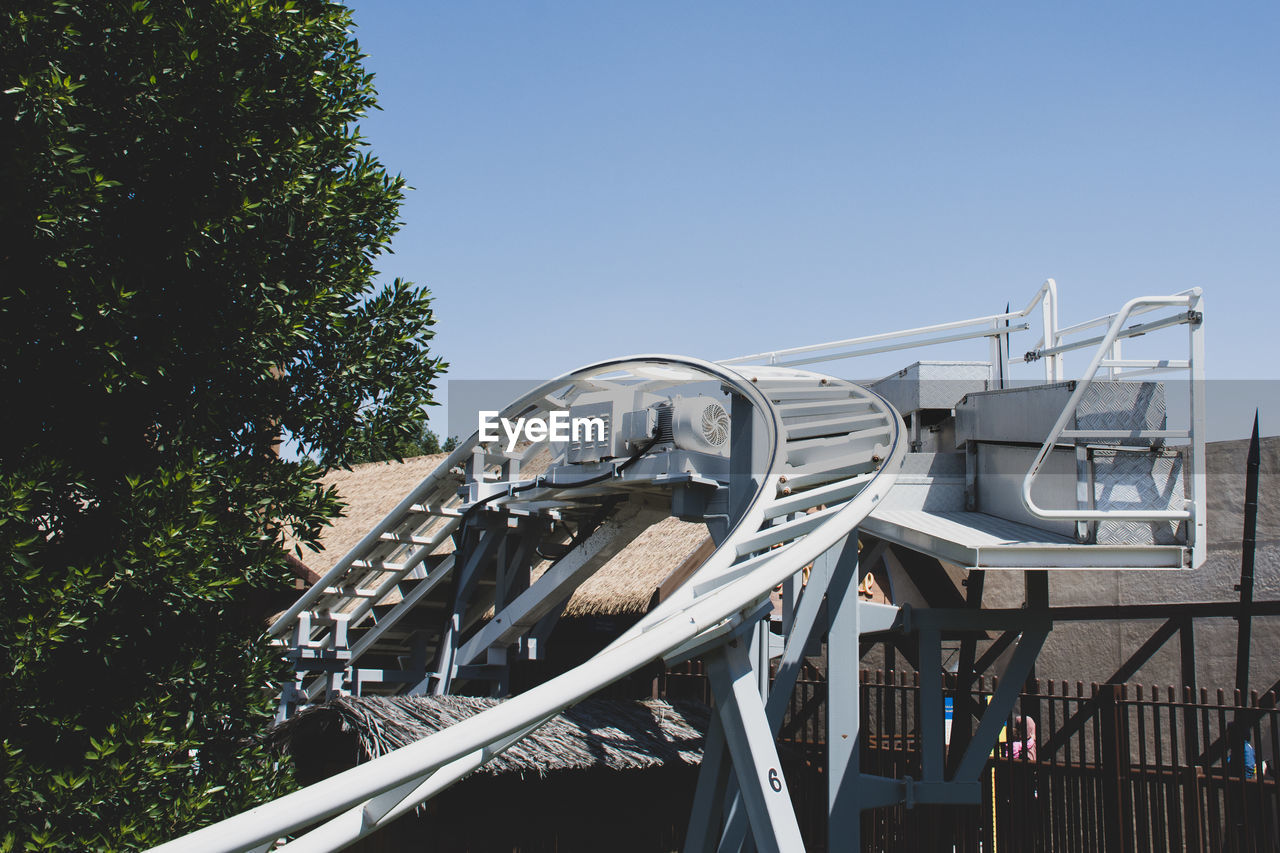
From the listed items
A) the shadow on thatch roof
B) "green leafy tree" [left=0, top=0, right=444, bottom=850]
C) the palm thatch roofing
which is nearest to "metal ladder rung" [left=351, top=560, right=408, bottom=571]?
the palm thatch roofing

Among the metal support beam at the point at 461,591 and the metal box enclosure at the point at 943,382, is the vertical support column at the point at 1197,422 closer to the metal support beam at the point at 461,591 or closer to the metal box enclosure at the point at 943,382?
the metal box enclosure at the point at 943,382

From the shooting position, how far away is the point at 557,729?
9.39 meters

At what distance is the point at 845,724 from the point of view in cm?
735

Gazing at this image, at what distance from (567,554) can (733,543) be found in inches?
174

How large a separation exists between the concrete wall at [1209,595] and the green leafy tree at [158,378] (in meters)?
11.9

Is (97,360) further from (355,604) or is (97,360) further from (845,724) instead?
(355,604)

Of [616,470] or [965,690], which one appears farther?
[965,690]

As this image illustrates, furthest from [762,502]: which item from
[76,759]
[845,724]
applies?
[76,759]

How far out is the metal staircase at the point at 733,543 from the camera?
16.4 feet

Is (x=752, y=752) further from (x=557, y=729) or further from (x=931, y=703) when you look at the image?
(x=557, y=729)

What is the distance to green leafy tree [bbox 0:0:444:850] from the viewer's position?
4.84 meters

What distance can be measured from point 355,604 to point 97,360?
24.3ft

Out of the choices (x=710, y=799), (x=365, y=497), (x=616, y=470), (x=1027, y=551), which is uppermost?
(x=616, y=470)

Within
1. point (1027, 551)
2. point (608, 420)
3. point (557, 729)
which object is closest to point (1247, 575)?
point (1027, 551)
